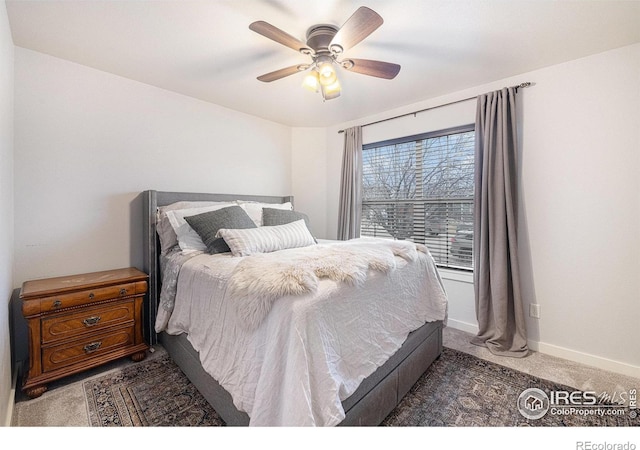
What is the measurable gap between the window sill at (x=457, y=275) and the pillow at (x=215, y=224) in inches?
81.5

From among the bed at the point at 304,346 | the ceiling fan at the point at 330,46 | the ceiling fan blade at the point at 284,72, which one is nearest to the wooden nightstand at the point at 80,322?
the bed at the point at 304,346

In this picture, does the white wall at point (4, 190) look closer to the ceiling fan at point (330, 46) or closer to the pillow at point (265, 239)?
the pillow at point (265, 239)

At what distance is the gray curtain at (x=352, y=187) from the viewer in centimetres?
351

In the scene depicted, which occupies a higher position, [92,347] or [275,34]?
[275,34]

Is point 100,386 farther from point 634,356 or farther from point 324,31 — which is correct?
point 634,356

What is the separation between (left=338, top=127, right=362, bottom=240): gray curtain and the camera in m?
3.51

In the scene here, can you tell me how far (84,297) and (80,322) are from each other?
175mm

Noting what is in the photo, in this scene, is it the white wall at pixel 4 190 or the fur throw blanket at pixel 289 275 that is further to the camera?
the white wall at pixel 4 190

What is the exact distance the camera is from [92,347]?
75.4 inches

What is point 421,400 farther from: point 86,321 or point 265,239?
point 86,321

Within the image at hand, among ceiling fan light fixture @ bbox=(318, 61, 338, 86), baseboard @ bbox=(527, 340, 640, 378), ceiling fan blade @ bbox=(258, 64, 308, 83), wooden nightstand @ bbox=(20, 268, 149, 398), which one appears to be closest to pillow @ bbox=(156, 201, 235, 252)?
wooden nightstand @ bbox=(20, 268, 149, 398)

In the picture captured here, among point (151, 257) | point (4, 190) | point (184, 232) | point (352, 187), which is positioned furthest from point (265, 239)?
point (352, 187)

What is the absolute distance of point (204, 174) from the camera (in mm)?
2971
